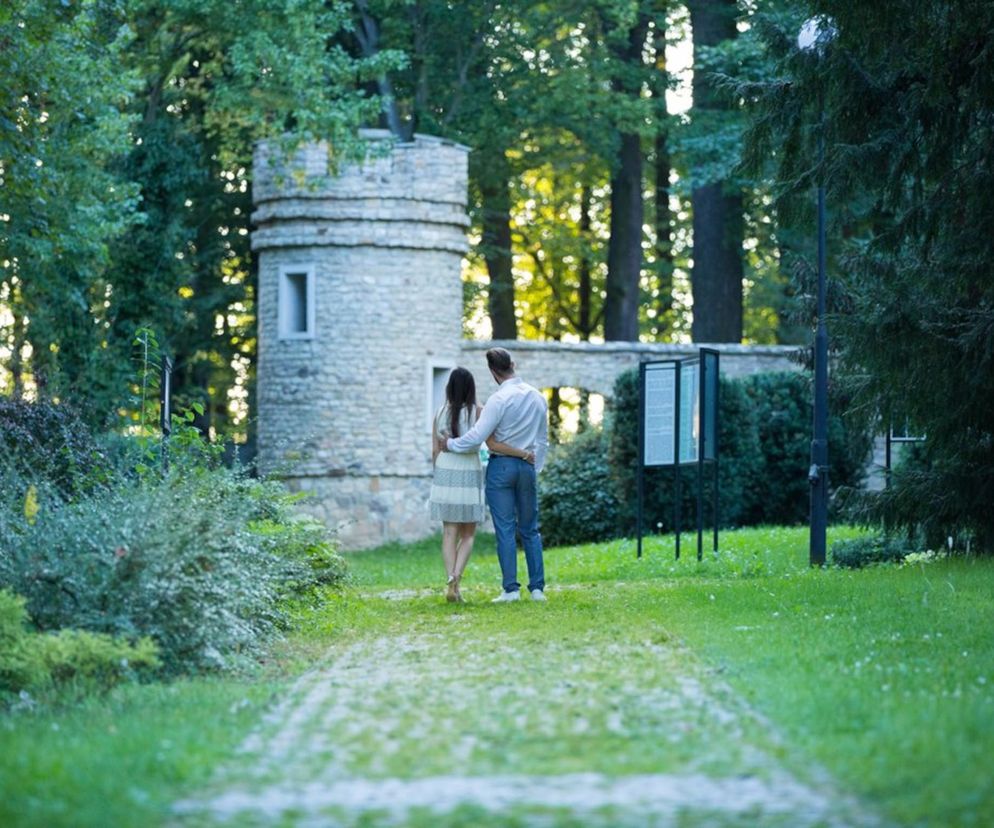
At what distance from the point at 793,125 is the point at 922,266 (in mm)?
1453

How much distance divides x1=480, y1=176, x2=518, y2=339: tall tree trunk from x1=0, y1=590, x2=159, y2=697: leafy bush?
81.9ft

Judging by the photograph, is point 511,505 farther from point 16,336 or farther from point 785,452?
point 16,336

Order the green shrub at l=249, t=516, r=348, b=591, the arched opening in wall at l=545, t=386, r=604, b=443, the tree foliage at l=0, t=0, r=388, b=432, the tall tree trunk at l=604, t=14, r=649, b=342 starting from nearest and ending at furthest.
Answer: the green shrub at l=249, t=516, r=348, b=591 < the tree foliage at l=0, t=0, r=388, b=432 < the arched opening in wall at l=545, t=386, r=604, b=443 < the tall tree trunk at l=604, t=14, r=649, b=342

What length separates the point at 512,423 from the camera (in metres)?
12.8

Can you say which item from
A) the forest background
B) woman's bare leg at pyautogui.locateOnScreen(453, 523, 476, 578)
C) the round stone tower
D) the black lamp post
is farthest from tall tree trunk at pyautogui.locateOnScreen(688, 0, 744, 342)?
woman's bare leg at pyautogui.locateOnScreen(453, 523, 476, 578)

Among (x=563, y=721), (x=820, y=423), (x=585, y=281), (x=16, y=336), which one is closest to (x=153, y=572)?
(x=563, y=721)

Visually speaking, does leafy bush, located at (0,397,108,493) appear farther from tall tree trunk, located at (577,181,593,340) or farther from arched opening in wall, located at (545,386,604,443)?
tall tree trunk, located at (577,181,593,340)

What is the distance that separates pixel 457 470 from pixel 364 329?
1469 cm

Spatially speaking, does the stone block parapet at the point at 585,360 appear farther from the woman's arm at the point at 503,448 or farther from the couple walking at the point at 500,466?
the woman's arm at the point at 503,448

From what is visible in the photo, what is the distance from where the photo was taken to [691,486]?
77.5 ft

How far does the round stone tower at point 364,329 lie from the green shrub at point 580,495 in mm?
3864

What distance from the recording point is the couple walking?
12.8 m

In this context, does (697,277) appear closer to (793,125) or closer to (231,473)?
(793,125)

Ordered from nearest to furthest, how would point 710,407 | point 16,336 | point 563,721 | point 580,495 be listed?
1. point 563,721
2. point 710,407
3. point 580,495
4. point 16,336
